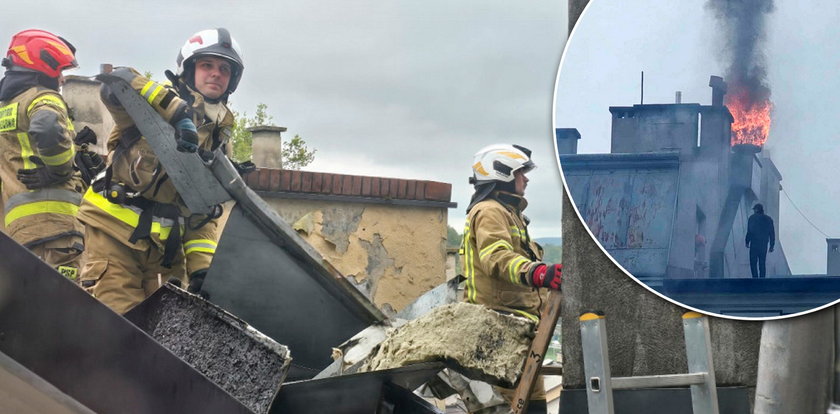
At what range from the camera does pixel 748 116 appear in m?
2.45

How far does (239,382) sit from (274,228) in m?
1.76

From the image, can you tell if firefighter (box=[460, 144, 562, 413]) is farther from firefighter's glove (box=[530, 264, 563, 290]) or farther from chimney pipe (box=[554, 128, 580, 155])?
chimney pipe (box=[554, 128, 580, 155])

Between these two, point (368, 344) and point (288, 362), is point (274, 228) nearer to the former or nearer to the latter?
point (368, 344)

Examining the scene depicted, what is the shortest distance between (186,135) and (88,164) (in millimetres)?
1437

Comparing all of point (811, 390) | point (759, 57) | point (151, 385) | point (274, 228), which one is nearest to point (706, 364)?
point (811, 390)

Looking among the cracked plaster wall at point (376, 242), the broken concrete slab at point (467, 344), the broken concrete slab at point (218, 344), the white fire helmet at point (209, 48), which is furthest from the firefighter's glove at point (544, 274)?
the cracked plaster wall at point (376, 242)

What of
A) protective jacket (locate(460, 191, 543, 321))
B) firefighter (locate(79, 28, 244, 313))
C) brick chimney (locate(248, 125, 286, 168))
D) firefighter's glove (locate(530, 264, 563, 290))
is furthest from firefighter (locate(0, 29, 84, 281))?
brick chimney (locate(248, 125, 286, 168))

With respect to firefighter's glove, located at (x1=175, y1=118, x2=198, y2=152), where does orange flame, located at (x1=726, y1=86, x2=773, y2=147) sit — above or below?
below

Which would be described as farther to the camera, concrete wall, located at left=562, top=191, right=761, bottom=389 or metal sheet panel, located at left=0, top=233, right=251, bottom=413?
concrete wall, located at left=562, top=191, right=761, bottom=389

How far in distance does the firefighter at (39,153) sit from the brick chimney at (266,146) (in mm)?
3308

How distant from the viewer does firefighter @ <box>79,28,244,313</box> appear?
5.32 meters

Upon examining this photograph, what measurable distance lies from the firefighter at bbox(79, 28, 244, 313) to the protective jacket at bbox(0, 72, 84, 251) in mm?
725

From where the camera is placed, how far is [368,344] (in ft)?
14.5

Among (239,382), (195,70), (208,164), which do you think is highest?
(195,70)
